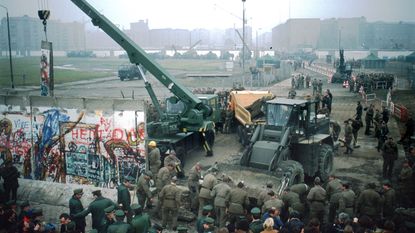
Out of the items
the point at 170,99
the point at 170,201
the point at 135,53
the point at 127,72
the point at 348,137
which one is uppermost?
the point at 135,53

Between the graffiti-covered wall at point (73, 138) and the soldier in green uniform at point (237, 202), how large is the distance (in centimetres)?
316

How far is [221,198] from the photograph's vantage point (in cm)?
1018

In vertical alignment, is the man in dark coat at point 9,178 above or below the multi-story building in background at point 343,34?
below

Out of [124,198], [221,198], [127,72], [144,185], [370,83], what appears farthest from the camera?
[127,72]

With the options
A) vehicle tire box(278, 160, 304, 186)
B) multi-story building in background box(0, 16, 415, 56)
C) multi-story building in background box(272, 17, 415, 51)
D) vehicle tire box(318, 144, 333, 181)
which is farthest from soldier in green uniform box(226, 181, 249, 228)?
multi-story building in background box(272, 17, 415, 51)

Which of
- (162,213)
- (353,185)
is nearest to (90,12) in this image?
(162,213)

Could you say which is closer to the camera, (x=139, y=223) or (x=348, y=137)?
(x=139, y=223)

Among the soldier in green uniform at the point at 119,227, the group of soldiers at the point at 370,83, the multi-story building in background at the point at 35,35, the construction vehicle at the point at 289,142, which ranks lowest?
the soldier in green uniform at the point at 119,227

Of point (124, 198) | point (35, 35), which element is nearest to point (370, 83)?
point (124, 198)

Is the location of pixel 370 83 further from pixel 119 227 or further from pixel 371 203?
pixel 119 227

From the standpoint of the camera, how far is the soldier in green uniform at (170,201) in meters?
10.4

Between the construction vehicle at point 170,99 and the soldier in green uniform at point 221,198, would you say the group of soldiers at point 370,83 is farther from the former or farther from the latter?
the soldier in green uniform at point 221,198

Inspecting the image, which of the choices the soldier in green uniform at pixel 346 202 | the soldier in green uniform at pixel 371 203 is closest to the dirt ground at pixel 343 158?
the soldier in green uniform at pixel 346 202

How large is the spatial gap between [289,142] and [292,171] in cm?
164
